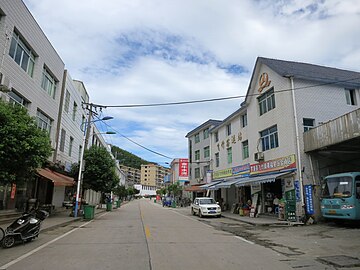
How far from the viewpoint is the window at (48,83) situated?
2003cm

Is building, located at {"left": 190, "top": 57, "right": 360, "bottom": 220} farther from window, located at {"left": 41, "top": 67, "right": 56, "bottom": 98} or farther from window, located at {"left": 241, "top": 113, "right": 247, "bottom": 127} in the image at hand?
window, located at {"left": 41, "top": 67, "right": 56, "bottom": 98}

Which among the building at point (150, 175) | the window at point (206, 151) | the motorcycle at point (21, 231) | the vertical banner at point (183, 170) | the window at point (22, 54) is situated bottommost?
the motorcycle at point (21, 231)

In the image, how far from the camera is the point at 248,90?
25062 mm

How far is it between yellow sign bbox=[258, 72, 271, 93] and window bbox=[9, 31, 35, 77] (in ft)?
53.3

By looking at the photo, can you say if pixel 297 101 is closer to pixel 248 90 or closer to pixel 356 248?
pixel 248 90

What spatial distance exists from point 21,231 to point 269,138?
17731 mm

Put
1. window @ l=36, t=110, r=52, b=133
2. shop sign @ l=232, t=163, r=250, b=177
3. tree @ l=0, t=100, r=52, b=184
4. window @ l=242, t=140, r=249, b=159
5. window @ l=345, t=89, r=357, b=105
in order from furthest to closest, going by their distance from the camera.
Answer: window @ l=242, t=140, r=249, b=159 < shop sign @ l=232, t=163, r=250, b=177 < window @ l=345, t=89, r=357, b=105 < window @ l=36, t=110, r=52, b=133 < tree @ l=0, t=100, r=52, b=184

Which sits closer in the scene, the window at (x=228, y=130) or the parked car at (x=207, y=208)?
the parked car at (x=207, y=208)

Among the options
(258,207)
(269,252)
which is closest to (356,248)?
(269,252)

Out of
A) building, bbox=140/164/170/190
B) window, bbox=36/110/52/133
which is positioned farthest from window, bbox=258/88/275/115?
building, bbox=140/164/170/190

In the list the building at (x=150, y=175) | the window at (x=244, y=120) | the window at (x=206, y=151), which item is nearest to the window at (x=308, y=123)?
the window at (x=244, y=120)

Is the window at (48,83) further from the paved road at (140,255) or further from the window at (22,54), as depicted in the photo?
the paved road at (140,255)

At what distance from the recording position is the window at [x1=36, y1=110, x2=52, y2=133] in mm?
19156

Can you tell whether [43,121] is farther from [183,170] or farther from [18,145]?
[183,170]
